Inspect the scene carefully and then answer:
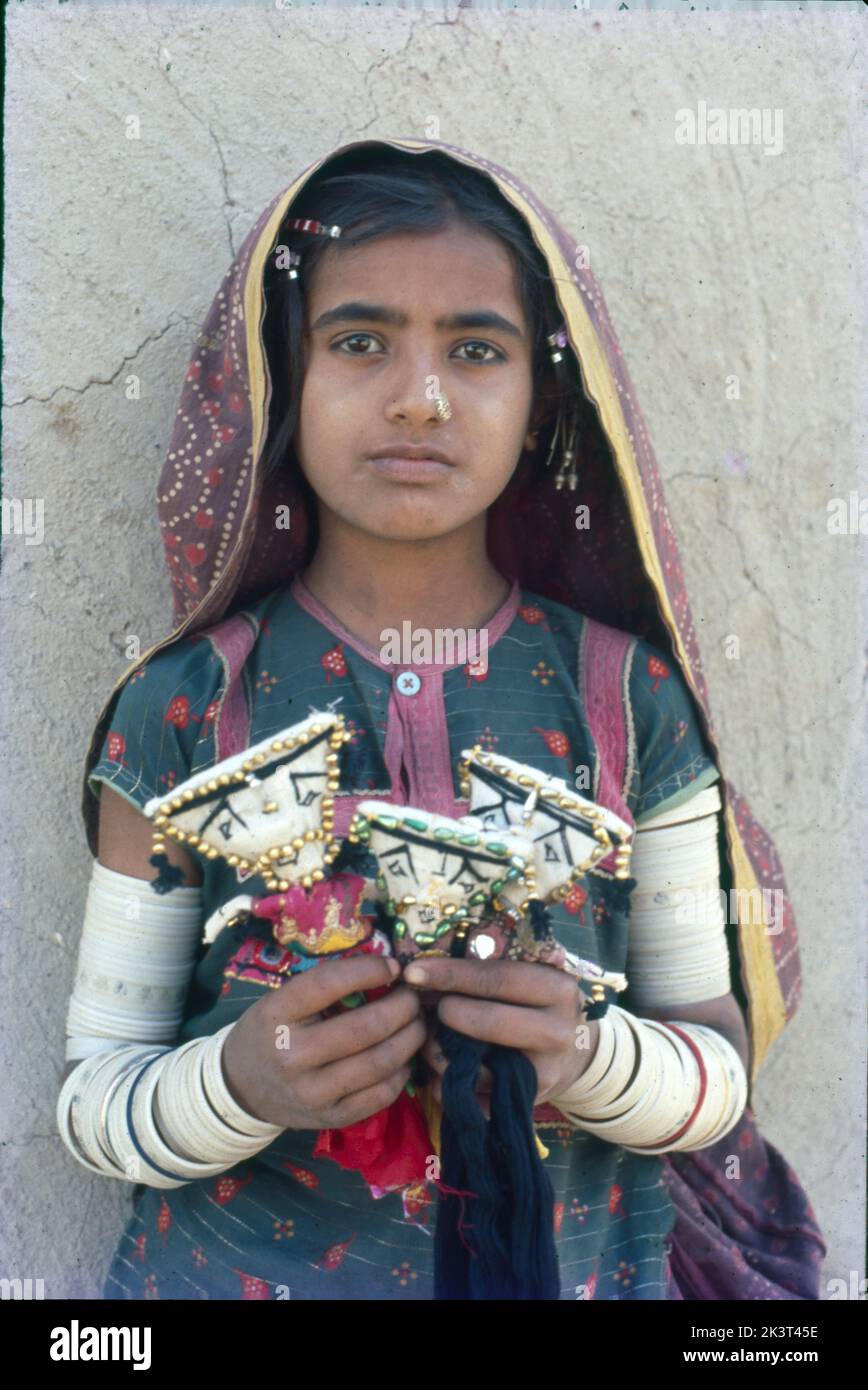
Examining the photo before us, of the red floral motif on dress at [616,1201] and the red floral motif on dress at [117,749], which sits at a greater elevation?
the red floral motif on dress at [117,749]

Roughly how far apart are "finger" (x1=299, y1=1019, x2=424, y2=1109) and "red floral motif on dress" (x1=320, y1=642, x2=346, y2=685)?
0.49 m

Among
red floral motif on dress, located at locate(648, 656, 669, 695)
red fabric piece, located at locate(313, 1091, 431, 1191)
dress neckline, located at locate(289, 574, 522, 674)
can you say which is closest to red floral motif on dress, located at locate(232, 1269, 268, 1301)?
red fabric piece, located at locate(313, 1091, 431, 1191)

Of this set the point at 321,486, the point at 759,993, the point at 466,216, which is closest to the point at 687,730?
the point at 759,993

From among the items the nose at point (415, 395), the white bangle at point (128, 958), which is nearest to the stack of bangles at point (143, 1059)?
the white bangle at point (128, 958)

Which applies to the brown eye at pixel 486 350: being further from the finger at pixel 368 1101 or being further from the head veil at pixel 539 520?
Result: the finger at pixel 368 1101

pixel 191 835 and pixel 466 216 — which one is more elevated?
pixel 466 216

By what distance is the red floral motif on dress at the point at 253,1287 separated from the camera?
71.2 inches

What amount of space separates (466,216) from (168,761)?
0.72m

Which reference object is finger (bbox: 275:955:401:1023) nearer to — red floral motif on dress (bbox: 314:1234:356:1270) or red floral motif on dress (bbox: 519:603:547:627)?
red floral motif on dress (bbox: 314:1234:356:1270)

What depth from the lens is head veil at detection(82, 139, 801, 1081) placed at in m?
1.88

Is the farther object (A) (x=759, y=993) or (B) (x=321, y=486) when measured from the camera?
(A) (x=759, y=993)

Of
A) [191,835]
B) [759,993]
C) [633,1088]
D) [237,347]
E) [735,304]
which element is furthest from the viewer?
[735,304]

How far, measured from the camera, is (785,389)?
8.07 feet

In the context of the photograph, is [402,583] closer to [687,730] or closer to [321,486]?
[321,486]
